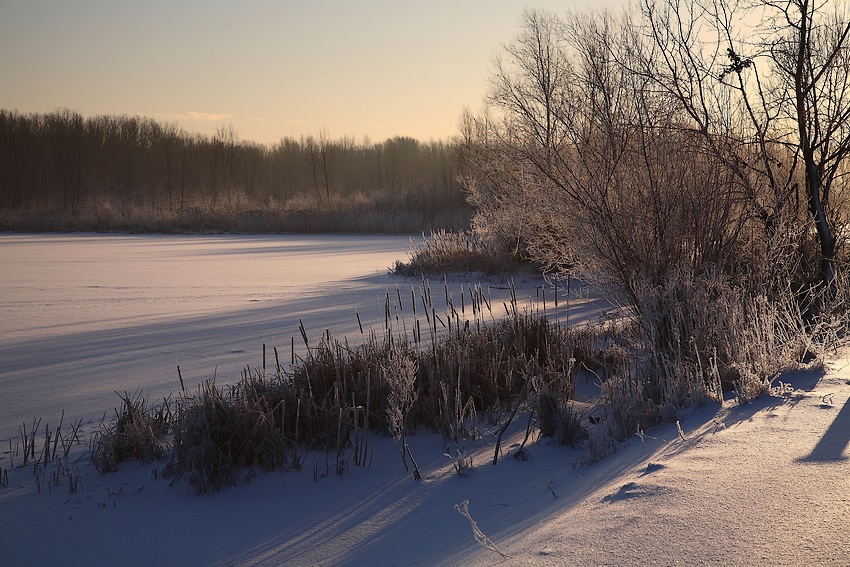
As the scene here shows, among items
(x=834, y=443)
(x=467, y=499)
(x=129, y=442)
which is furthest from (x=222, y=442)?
(x=834, y=443)

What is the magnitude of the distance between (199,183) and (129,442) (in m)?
49.0

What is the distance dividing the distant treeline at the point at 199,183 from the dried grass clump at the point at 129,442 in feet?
75.3

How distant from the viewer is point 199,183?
50312 millimetres

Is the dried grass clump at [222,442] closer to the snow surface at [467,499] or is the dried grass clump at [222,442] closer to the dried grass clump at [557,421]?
the snow surface at [467,499]

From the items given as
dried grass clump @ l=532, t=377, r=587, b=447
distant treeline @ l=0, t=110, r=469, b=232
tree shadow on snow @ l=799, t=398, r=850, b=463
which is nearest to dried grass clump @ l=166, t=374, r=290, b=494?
dried grass clump @ l=532, t=377, r=587, b=447

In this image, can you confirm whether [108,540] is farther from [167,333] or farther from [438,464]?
[167,333]

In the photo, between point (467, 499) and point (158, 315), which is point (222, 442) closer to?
point (467, 499)

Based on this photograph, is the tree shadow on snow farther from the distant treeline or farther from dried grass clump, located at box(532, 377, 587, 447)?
the distant treeline

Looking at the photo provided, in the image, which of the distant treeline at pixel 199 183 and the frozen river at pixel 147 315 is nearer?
the frozen river at pixel 147 315

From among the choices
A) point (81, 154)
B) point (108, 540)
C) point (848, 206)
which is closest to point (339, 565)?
point (108, 540)

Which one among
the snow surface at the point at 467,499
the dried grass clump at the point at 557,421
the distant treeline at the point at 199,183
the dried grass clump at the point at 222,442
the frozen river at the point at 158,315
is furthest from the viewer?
the distant treeline at the point at 199,183

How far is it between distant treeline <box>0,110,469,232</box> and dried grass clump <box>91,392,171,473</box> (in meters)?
22.9

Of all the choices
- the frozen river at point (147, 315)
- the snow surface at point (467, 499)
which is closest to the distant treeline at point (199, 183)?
the frozen river at point (147, 315)

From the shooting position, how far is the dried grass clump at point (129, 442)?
3951 mm
